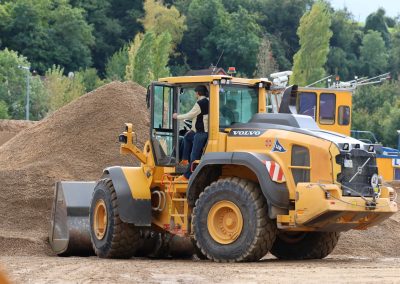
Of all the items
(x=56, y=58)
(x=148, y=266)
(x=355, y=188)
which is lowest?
(x=148, y=266)

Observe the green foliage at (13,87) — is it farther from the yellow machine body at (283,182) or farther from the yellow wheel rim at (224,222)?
the yellow wheel rim at (224,222)

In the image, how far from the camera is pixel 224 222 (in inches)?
708

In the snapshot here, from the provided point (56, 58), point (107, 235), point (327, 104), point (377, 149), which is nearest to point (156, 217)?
point (107, 235)

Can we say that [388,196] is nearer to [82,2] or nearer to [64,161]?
[64,161]

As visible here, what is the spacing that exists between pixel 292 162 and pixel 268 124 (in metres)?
0.99

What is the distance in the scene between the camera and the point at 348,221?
17.6 meters

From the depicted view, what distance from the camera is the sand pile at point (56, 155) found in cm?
2255

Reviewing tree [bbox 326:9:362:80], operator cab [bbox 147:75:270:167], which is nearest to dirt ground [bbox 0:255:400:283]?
operator cab [bbox 147:75:270:167]

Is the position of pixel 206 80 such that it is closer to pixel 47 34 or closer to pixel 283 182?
pixel 283 182

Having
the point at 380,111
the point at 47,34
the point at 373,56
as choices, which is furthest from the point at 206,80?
the point at 373,56

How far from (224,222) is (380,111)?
63985 millimetres

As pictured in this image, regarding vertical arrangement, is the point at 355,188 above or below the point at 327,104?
below

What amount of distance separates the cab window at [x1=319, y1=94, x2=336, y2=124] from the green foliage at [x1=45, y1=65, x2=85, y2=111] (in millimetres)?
47056

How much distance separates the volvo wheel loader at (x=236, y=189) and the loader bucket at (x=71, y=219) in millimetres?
37
